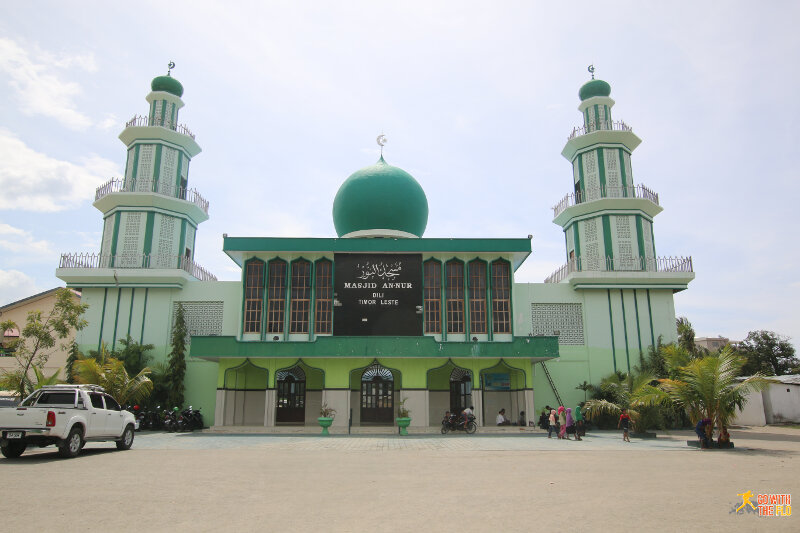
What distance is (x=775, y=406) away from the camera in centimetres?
2875

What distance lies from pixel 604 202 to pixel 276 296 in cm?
1597

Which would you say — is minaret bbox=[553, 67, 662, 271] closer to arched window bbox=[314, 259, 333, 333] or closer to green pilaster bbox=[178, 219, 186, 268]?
arched window bbox=[314, 259, 333, 333]

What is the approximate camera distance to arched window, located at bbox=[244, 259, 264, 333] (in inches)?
971

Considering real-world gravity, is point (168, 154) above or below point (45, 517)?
above

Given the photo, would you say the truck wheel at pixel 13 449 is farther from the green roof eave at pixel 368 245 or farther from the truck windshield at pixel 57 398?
the green roof eave at pixel 368 245

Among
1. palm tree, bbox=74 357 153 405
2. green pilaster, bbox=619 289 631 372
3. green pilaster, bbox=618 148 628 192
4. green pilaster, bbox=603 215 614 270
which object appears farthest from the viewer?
green pilaster, bbox=618 148 628 192

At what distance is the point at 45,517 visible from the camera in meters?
6.41

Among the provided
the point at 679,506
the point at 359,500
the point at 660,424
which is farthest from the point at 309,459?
the point at 660,424

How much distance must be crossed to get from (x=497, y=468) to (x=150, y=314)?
1963cm

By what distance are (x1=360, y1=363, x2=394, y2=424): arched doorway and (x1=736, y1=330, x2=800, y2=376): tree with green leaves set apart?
2917cm

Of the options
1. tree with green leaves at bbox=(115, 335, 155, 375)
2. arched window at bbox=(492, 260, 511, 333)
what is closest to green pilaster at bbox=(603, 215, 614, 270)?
arched window at bbox=(492, 260, 511, 333)

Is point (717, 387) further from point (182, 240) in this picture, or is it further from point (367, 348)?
point (182, 240)

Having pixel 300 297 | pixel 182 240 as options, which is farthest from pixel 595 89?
pixel 182 240

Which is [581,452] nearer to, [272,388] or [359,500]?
[359,500]
